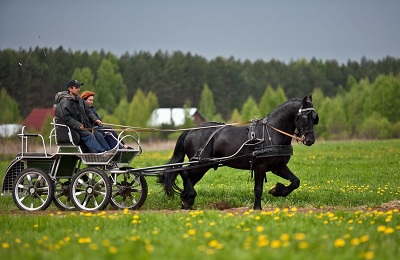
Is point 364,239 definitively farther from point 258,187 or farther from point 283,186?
point 283,186

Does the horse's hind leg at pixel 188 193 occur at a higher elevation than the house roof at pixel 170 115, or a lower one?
lower

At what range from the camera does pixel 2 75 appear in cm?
7750

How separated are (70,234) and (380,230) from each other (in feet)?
13.2

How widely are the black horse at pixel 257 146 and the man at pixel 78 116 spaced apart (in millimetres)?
1661

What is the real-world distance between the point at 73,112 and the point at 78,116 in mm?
244

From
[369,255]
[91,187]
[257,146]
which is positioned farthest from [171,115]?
[369,255]

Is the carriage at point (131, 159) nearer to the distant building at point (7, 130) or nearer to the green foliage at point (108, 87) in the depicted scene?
the distant building at point (7, 130)

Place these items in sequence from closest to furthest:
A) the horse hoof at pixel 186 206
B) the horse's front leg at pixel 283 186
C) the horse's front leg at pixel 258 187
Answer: the horse's front leg at pixel 258 187 → the horse's front leg at pixel 283 186 → the horse hoof at pixel 186 206

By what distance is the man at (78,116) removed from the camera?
1365 cm

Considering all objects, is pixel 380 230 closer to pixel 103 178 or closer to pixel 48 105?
pixel 103 178

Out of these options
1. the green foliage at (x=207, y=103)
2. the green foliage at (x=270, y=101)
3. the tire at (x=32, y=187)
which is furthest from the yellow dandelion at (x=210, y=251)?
the green foliage at (x=207, y=103)

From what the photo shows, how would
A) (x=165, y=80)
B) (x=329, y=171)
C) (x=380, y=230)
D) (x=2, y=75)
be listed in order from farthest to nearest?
(x=165, y=80)
(x=2, y=75)
(x=329, y=171)
(x=380, y=230)

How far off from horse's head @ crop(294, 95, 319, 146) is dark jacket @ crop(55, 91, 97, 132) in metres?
3.99

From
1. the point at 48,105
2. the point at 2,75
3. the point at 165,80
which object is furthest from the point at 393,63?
the point at 2,75
